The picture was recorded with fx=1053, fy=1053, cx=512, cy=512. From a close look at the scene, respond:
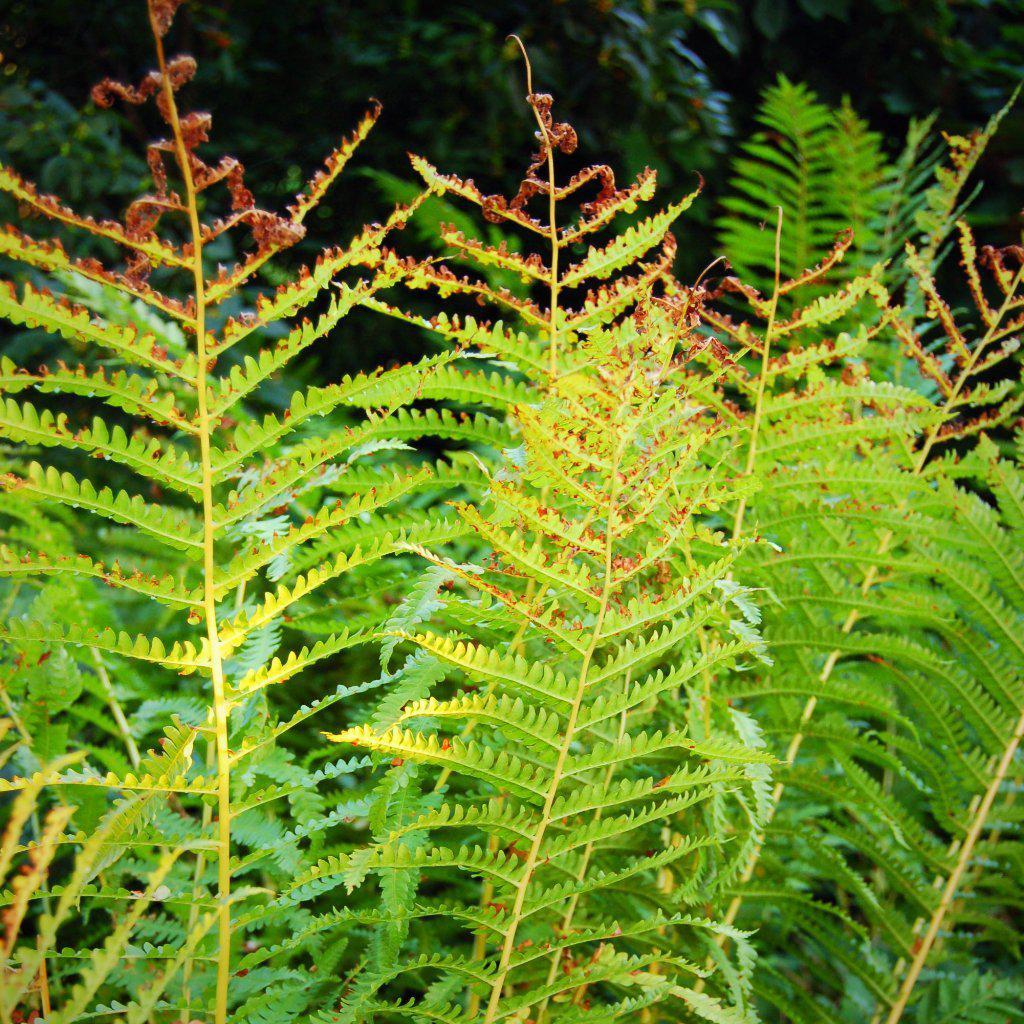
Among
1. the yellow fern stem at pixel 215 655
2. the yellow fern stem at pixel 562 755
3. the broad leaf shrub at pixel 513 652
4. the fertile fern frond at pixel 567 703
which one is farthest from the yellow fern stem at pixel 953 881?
the yellow fern stem at pixel 215 655

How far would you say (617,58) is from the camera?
9.75 feet

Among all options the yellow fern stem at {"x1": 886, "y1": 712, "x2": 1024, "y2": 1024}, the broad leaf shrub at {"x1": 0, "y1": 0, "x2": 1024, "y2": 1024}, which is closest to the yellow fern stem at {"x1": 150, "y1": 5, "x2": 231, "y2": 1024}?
the broad leaf shrub at {"x1": 0, "y1": 0, "x2": 1024, "y2": 1024}

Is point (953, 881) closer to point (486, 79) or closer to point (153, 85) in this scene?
point (153, 85)

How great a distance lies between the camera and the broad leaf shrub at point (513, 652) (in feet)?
2.34

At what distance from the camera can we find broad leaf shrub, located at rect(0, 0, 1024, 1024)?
712mm

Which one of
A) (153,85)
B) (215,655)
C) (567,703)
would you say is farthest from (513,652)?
(153,85)

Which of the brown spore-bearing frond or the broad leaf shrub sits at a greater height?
the brown spore-bearing frond

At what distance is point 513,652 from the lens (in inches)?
34.6

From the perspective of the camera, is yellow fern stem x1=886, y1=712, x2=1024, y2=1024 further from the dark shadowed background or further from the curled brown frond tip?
the dark shadowed background

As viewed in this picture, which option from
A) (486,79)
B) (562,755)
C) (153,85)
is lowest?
(562,755)

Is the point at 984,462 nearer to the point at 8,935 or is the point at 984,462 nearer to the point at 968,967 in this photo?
the point at 968,967

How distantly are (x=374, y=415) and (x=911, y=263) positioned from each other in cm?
66

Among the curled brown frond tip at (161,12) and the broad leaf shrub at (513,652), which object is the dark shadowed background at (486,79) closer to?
the broad leaf shrub at (513,652)

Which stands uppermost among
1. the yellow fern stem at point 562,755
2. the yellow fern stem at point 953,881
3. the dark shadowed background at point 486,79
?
the dark shadowed background at point 486,79
